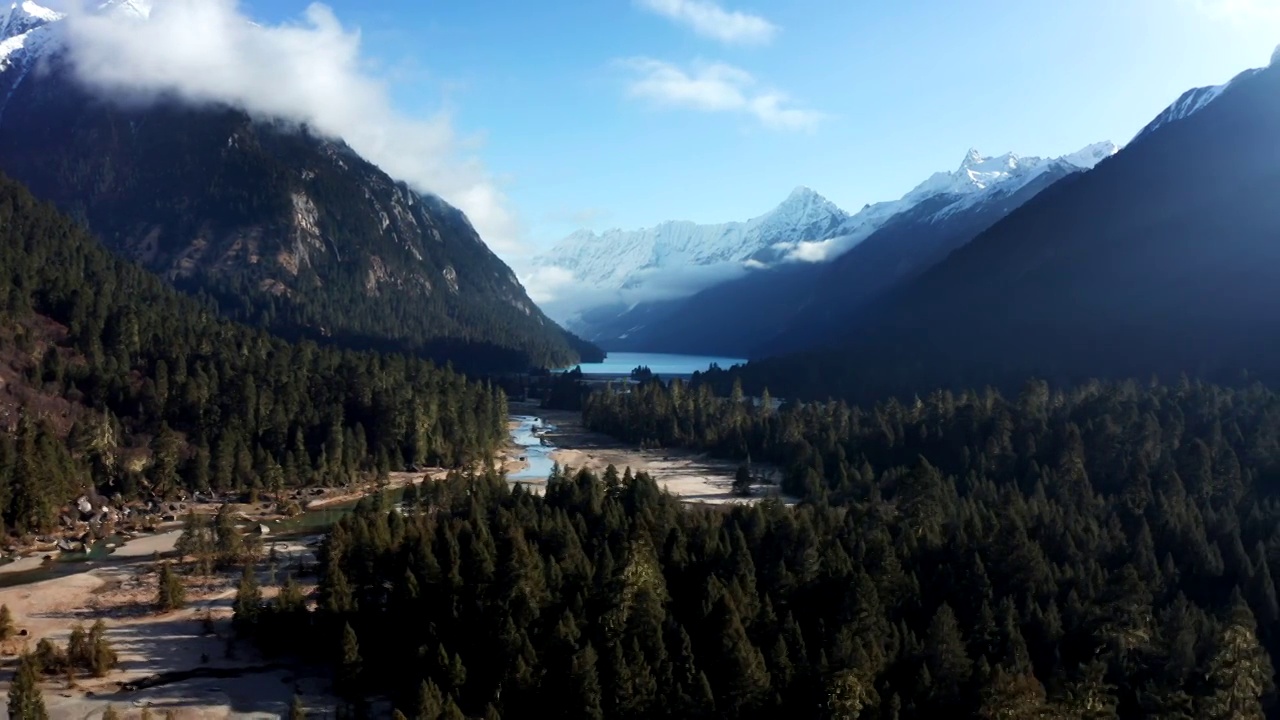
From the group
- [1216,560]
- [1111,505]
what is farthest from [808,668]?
[1111,505]

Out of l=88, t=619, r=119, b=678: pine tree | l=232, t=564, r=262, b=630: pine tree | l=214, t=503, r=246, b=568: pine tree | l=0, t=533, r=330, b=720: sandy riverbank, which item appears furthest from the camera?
l=214, t=503, r=246, b=568: pine tree

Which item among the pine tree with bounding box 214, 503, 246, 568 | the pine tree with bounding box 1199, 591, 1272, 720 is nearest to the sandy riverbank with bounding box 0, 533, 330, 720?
the pine tree with bounding box 214, 503, 246, 568

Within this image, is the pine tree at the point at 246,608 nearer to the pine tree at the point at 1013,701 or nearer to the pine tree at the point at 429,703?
the pine tree at the point at 429,703

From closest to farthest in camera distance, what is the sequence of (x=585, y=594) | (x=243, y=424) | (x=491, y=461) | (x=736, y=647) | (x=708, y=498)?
1. (x=736, y=647)
2. (x=585, y=594)
3. (x=708, y=498)
4. (x=243, y=424)
5. (x=491, y=461)

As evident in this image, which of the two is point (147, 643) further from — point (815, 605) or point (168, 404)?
point (168, 404)

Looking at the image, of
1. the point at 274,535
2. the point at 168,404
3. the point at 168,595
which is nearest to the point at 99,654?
the point at 168,595

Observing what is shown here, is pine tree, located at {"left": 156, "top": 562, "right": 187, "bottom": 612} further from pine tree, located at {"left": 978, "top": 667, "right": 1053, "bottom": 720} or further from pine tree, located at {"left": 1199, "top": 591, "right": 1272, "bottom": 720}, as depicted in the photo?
pine tree, located at {"left": 1199, "top": 591, "right": 1272, "bottom": 720}

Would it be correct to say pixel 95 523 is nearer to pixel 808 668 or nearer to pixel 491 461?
pixel 491 461
